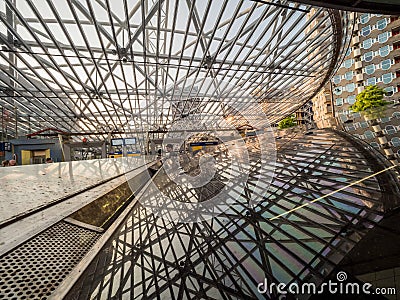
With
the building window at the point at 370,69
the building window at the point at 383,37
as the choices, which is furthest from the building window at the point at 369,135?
the building window at the point at 370,69

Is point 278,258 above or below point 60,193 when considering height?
below

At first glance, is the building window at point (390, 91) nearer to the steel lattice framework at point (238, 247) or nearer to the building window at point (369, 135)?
the building window at point (369, 135)

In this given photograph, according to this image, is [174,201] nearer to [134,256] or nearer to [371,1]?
[134,256]

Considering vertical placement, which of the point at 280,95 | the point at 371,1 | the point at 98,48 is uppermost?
the point at 98,48

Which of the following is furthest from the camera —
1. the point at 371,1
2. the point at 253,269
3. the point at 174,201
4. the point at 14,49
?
the point at 14,49

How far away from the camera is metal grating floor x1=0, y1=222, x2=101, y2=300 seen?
126cm

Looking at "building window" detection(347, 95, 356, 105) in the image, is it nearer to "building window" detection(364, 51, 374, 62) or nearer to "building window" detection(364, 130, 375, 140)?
"building window" detection(364, 51, 374, 62)

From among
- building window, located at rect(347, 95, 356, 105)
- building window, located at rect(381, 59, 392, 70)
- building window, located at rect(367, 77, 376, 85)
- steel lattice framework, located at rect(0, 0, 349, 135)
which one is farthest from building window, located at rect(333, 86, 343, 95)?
steel lattice framework, located at rect(0, 0, 349, 135)

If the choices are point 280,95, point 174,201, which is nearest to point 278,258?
point 174,201

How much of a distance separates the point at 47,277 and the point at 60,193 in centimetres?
252

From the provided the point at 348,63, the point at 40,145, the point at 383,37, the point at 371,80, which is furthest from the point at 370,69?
the point at 40,145

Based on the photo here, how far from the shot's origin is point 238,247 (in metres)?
Result: 1.73

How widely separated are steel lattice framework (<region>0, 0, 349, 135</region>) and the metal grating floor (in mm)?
7104

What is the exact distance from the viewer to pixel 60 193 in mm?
3518
